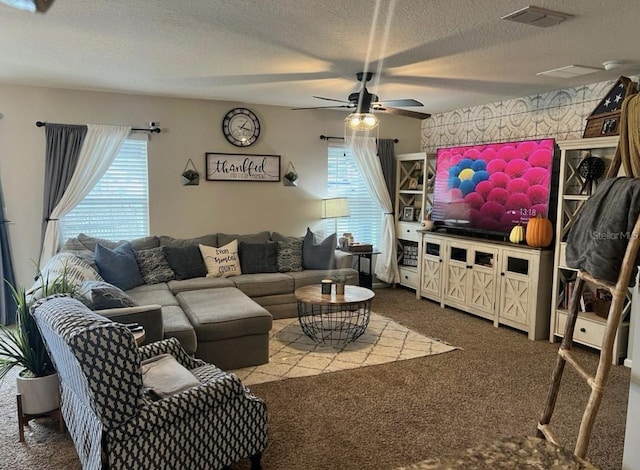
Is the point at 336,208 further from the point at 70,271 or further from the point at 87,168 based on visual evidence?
the point at 70,271

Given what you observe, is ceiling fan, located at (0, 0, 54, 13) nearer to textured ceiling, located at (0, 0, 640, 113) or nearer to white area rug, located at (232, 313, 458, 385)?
textured ceiling, located at (0, 0, 640, 113)

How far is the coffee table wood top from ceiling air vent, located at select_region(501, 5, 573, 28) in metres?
2.54

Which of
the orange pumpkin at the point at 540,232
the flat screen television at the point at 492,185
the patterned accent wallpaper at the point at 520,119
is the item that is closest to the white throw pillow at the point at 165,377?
the orange pumpkin at the point at 540,232

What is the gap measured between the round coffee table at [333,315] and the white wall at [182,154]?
143 cm

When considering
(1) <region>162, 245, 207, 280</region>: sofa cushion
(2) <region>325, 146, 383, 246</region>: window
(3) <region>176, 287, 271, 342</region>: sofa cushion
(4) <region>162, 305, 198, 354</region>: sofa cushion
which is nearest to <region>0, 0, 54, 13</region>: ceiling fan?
(4) <region>162, 305, 198, 354</region>: sofa cushion

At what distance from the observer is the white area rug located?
3.79 meters

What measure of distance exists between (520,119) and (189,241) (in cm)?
411

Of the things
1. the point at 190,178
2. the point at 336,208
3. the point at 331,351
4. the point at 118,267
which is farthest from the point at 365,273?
the point at 118,267

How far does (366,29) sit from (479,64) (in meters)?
1.35

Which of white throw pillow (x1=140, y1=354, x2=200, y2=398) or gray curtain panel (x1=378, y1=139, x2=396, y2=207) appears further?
gray curtain panel (x1=378, y1=139, x2=396, y2=207)

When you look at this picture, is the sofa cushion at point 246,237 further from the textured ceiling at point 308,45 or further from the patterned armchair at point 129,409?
the patterned armchair at point 129,409

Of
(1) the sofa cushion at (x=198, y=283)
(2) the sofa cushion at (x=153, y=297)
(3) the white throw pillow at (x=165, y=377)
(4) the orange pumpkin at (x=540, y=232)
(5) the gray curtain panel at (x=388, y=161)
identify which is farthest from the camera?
(5) the gray curtain panel at (x=388, y=161)

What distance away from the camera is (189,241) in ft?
18.1

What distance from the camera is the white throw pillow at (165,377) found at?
229 centimetres
